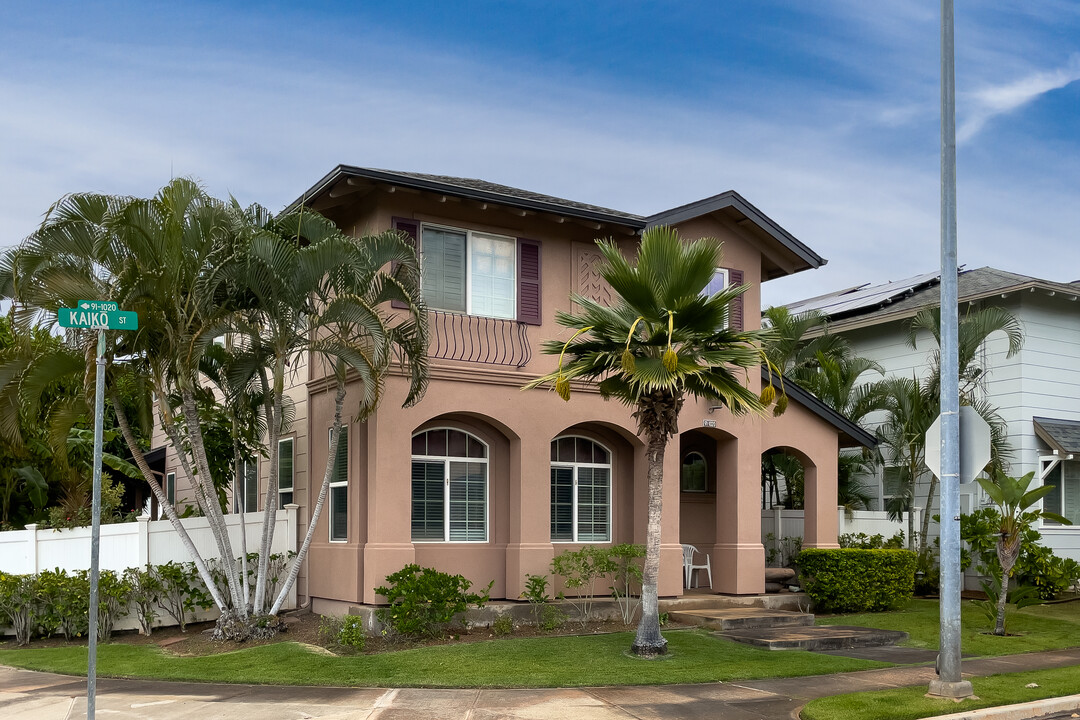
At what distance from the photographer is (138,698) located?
35.1 ft

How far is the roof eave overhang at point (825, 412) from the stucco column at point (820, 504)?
0.61 meters

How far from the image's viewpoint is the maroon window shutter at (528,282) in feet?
54.3

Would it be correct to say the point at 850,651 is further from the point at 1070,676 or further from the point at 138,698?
the point at 138,698

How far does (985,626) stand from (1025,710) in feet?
23.1

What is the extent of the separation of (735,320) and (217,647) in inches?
404

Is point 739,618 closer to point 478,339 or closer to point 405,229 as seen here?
point 478,339

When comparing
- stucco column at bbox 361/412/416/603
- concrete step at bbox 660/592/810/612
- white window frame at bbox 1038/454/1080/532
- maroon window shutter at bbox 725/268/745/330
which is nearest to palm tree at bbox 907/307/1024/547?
white window frame at bbox 1038/454/1080/532

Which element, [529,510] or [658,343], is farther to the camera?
[529,510]

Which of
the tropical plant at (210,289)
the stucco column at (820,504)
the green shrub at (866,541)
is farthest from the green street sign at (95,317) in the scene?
the green shrub at (866,541)

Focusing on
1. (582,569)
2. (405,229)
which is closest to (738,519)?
(582,569)

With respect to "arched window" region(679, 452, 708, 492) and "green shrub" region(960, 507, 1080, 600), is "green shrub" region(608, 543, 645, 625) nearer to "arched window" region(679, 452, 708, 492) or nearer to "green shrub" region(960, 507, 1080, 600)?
"arched window" region(679, 452, 708, 492)

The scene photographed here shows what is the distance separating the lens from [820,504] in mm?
19188

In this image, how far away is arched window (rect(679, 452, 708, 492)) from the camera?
1978 centimetres

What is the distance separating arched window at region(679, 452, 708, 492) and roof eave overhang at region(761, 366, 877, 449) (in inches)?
84.7
